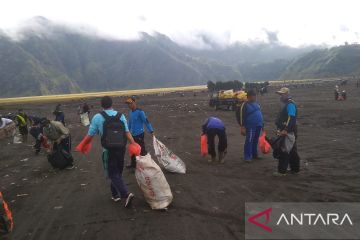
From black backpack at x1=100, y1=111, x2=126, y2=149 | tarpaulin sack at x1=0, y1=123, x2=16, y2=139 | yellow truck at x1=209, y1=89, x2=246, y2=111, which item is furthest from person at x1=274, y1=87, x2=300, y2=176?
yellow truck at x1=209, y1=89, x2=246, y2=111

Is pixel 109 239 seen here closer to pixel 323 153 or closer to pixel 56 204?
pixel 56 204

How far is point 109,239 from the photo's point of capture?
18.8ft

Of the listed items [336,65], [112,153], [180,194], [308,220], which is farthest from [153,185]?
[336,65]

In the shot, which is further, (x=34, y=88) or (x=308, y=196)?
(x=34, y=88)

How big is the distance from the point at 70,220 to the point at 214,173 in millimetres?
3866

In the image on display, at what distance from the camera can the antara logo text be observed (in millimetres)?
5793

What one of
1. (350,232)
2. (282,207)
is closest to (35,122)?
(282,207)

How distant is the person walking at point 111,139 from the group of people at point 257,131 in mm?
3471

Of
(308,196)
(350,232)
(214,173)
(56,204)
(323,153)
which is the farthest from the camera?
(323,153)

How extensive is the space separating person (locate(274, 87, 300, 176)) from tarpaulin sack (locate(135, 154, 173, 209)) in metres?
2.94

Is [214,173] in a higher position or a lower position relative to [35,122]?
lower

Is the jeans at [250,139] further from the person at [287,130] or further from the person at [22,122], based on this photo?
the person at [22,122]

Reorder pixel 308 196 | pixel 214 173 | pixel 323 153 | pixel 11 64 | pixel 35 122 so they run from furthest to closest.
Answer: pixel 11 64, pixel 35 122, pixel 323 153, pixel 214 173, pixel 308 196

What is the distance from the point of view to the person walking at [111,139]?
22.6 ft
